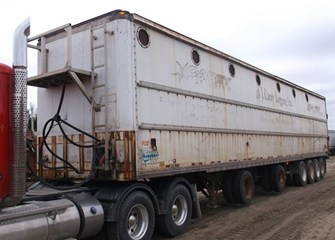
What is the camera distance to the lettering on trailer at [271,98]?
12133 mm

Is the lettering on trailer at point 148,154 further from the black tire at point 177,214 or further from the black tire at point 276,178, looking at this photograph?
the black tire at point 276,178

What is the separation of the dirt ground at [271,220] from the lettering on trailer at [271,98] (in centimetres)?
310

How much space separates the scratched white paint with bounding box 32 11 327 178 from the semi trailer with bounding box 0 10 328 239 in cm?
2

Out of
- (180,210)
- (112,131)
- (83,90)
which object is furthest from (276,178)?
(83,90)

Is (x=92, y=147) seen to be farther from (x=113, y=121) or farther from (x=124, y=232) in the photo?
(x=124, y=232)

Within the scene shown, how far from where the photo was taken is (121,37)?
6656 millimetres

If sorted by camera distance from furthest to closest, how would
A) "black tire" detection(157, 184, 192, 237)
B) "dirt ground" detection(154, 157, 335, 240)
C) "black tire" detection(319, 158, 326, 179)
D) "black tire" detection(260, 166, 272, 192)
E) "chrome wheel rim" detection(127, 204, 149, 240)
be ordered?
"black tire" detection(319, 158, 326, 179) → "black tire" detection(260, 166, 272, 192) → "dirt ground" detection(154, 157, 335, 240) → "black tire" detection(157, 184, 192, 237) → "chrome wheel rim" detection(127, 204, 149, 240)

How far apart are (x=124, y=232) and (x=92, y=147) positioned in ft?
4.93

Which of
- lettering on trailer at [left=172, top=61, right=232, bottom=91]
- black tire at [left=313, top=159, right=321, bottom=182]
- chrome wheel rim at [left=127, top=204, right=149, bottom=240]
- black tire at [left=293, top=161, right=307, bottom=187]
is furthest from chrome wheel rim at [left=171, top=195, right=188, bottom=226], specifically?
black tire at [left=313, top=159, right=321, bottom=182]

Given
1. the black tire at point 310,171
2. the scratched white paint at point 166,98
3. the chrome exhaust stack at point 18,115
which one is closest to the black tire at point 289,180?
the black tire at point 310,171

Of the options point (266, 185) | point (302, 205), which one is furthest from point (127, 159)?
point (266, 185)

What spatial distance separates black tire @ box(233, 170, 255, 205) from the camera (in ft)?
34.2

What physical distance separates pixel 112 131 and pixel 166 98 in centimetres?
143

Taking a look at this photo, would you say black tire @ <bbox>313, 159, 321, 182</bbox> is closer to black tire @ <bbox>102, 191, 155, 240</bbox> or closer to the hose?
black tire @ <bbox>102, 191, 155, 240</bbox>
